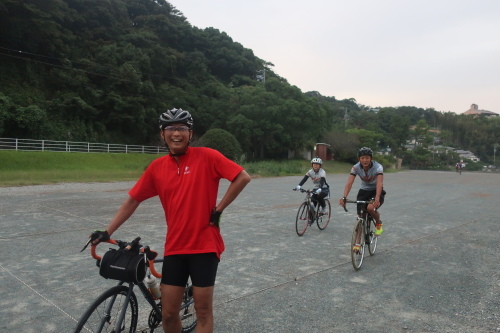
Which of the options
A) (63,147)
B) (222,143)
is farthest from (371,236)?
(63,147)

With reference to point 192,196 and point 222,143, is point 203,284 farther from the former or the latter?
point 222,143

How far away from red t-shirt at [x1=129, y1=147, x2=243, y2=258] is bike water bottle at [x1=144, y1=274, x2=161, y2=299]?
372 mm

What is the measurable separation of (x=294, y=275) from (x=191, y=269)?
301cm

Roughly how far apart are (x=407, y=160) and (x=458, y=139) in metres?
34.0

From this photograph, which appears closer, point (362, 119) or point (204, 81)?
point (204, 81)

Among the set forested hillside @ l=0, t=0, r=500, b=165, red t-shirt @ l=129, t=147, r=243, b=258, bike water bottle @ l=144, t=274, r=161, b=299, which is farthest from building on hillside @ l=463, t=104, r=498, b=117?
bike water bottle @ l=144, t=274, r=161, b=299

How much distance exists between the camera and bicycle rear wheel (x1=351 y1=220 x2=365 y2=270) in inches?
224

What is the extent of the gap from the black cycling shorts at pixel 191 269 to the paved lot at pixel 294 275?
121cm

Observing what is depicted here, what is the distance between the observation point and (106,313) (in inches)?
103

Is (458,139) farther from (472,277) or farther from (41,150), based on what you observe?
(472,277)

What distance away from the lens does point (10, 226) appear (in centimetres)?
813

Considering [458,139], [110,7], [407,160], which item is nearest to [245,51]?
[110,7]

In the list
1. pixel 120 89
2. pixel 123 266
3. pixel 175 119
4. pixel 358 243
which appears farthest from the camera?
pixel 120 89

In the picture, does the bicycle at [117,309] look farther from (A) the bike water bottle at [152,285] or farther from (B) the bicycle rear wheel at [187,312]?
(B) the bicycle rear wheel at [187,312]
